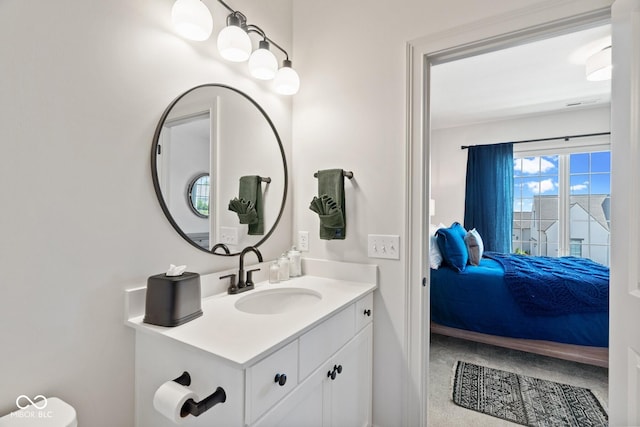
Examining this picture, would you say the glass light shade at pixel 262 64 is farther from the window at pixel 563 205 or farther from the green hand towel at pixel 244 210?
the window at pixel 563 205

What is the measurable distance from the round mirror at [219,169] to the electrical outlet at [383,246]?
0.57 m

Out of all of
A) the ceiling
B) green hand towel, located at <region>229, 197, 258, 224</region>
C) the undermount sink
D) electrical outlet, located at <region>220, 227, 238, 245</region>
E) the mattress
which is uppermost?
the ceiling

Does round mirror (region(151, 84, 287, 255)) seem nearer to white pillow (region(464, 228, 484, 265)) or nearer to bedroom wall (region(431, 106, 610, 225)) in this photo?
white pillow (region(464, 228, 484, 265))

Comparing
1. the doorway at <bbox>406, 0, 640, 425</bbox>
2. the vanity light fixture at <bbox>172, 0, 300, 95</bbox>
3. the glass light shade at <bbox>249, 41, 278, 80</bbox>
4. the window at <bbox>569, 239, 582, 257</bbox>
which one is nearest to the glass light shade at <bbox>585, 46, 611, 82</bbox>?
the doorway at <bbox>406, 0, 640, 425</bbox>

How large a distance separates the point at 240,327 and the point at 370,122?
1181mm

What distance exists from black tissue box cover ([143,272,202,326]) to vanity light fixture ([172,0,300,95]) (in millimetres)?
955

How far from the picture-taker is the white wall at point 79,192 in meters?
0.79

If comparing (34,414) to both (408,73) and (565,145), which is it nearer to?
(408,73)

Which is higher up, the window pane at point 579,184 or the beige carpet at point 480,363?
the window pane at point 579,184

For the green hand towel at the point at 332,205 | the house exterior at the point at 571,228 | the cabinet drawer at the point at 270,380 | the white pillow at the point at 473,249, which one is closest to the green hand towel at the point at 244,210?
the green hand towel at the point at 332,205

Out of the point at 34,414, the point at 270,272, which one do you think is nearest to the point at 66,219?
the point at 34,414

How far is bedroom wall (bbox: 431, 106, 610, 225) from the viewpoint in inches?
155

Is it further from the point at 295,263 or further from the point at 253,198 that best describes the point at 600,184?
the point at 253,198

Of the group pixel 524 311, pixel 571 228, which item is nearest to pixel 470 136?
pixel 571 228
